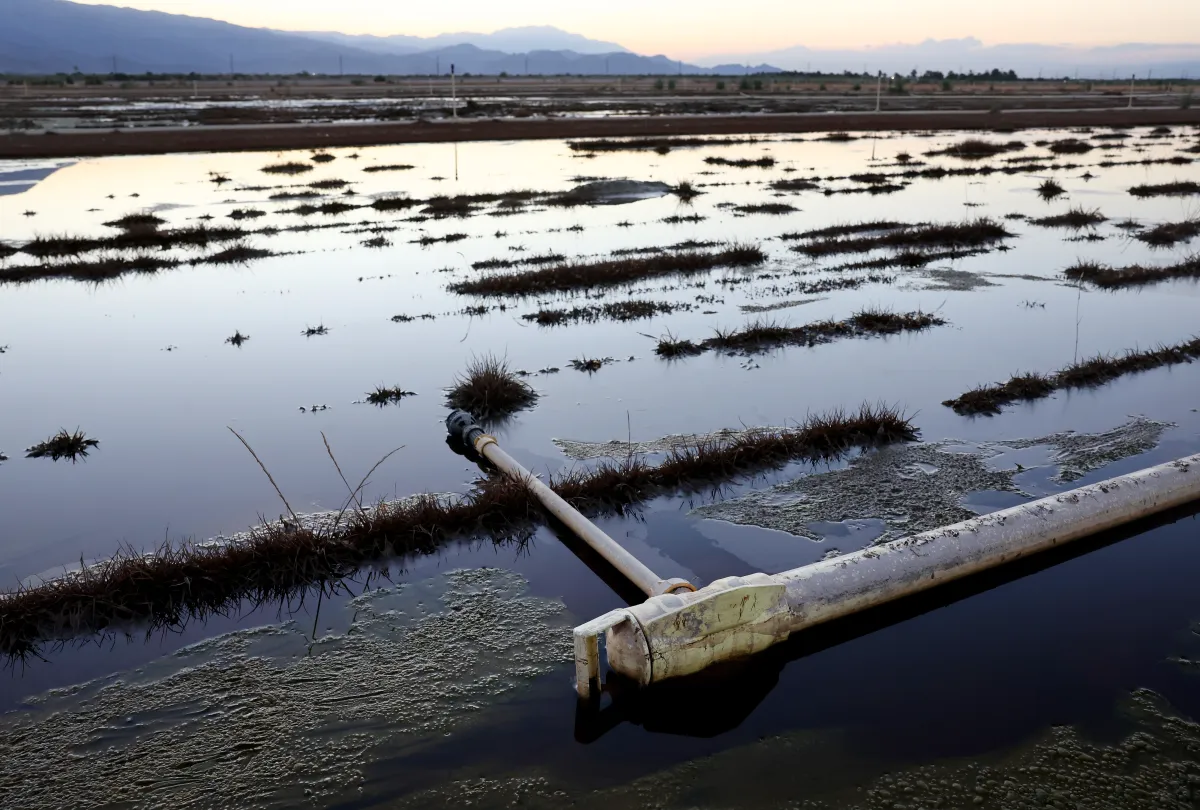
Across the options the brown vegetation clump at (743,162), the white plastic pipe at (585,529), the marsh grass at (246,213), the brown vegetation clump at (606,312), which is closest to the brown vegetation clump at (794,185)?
the brown vegetation clump at (743,162)

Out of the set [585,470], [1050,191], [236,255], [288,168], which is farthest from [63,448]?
[288,168]

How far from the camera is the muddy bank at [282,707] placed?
14.0 feet

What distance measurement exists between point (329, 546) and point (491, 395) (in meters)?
3.44

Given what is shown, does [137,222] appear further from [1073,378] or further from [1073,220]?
[1073,220]

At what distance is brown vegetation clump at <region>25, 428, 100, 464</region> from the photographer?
8.70 meters

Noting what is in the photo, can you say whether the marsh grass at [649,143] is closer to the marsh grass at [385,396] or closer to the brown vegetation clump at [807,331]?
the brown vegetation clump at [807,331]

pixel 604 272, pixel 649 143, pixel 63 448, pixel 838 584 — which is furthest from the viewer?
pixel 649 143

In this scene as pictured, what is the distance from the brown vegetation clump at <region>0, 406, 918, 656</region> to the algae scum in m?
0.14

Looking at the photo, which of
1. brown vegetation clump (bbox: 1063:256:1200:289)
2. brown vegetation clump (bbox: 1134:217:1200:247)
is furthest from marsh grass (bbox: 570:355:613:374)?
brown vegetation clump (bbox: 1134:217:1200:247)

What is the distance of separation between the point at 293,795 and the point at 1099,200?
86.1 feet

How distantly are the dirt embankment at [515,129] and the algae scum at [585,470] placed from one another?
79.9ft

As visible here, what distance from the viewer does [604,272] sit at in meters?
15.7

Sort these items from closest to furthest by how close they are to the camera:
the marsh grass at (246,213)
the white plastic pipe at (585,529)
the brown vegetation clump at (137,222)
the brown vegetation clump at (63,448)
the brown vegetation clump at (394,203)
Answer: the white plastic pipe at (585,529), the brown vegetation clump at (63,448), the brown vegetation clump at (137,222), the marsh grass at (246,213), the brown vegetation clump at (394,203)

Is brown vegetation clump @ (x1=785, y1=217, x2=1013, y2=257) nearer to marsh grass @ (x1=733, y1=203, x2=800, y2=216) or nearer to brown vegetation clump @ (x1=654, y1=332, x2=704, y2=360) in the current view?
marsh grass @ (x1=733, y1=203, x2=800, y2=216)
